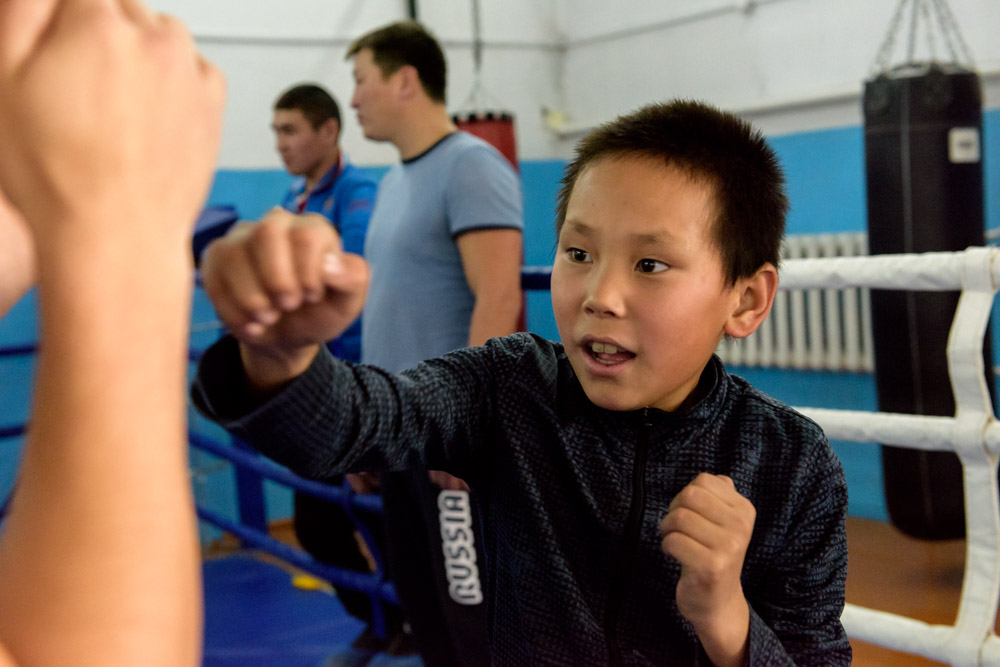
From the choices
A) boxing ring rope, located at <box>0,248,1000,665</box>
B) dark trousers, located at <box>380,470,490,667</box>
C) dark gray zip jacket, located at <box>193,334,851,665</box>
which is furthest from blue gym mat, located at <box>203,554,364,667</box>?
dark gray zip jacket, located at <box>193,334,851,665</box>

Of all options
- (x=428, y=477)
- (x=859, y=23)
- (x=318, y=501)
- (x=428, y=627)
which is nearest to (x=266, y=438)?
(x=428, y=477)

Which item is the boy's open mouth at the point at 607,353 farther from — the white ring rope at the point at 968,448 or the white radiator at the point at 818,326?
the white radiator at the point at 818,326

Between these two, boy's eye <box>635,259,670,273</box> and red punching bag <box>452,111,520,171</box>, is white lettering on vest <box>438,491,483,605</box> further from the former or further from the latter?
red punching bag <box>452,111,520,171</box>

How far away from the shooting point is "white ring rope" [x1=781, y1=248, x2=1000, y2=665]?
157 centimetres

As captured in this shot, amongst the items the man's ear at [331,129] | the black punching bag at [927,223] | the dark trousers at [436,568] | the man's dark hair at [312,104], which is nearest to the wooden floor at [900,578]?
the black punching bag at [927,223]

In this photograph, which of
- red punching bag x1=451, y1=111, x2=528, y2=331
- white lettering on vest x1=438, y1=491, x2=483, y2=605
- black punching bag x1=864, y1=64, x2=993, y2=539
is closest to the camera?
white lettering on vest x1=438, y1=491, x2=483, y2=605

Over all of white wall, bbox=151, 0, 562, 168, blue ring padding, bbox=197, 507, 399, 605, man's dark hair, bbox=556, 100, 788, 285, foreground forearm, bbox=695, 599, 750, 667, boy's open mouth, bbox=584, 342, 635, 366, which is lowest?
blue ring padding, bbox=197, 507, 399, 605

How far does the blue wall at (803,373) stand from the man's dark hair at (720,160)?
3334mm

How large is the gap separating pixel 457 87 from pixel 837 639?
16.9ft

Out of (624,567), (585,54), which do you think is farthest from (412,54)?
(585,54)

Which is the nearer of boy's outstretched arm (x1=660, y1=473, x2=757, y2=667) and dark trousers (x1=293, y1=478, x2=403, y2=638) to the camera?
boy's outstretched arm (x1=660, y1=473, x2=757, y2=667)

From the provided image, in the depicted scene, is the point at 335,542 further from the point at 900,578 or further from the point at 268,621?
the point at 900,578

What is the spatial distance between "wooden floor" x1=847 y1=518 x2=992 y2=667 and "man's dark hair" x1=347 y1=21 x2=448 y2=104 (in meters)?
1.82

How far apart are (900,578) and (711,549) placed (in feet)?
9.79
